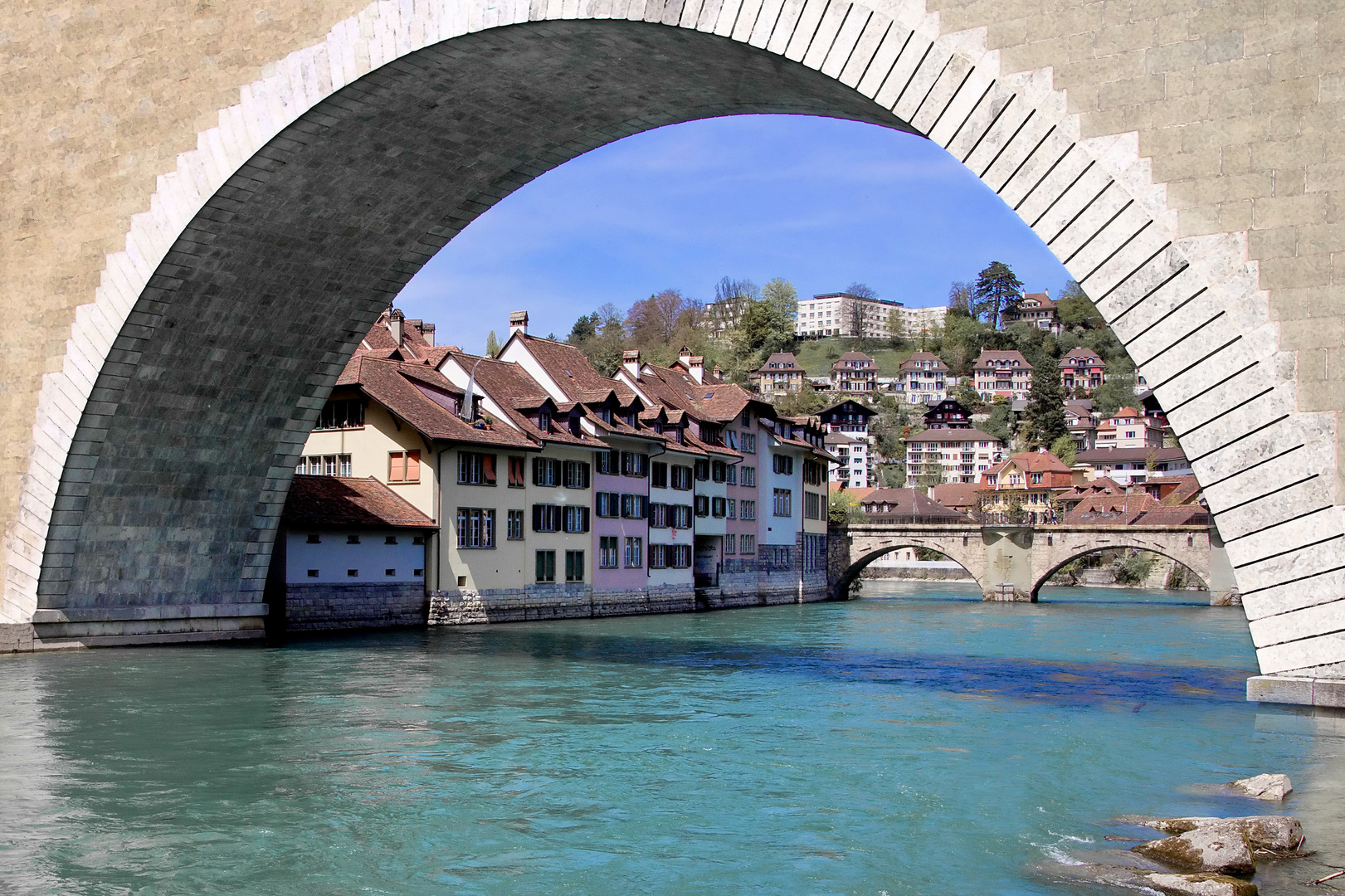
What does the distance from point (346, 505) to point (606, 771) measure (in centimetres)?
1747

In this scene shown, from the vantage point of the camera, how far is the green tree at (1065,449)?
104669 millimetres

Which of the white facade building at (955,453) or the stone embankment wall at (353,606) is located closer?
the stone embankment wall at (353,606)

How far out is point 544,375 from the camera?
3622 centimetres

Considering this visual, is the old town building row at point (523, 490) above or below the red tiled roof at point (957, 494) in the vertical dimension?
below

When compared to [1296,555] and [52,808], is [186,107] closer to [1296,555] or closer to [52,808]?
[52,808]

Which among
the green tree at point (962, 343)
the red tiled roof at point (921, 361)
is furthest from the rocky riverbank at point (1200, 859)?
the green tree at point (962, 343)

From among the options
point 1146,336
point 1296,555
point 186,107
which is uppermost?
point 186,107

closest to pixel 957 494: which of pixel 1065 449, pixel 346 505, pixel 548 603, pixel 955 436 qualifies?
pixel 1065 449

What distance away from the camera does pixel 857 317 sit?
495ft

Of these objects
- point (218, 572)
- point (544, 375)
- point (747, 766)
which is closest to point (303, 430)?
point (218, 572)

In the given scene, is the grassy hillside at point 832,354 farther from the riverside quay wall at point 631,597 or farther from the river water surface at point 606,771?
the river water surface at point 606,771

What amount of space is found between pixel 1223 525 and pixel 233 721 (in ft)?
29.1

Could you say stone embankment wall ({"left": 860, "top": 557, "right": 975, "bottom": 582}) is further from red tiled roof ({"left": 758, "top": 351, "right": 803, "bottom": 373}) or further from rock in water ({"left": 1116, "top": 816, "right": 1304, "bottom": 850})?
rock in water ({"left": 1116, "top": 816, "right": 1304, "bottom": 850})

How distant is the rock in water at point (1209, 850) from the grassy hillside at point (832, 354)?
426 ft
